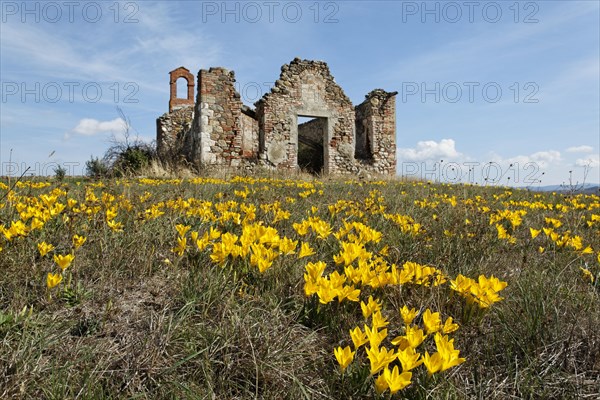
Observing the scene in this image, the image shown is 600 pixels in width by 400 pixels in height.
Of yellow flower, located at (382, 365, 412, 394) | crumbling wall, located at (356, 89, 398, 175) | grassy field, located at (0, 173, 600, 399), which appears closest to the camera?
yellow flower, located at (382, 365, 412, 394)

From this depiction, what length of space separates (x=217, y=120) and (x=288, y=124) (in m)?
2.94

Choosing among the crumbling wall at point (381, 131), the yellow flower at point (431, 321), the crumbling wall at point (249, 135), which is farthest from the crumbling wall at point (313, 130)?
the yellow flower at point (431, 321)

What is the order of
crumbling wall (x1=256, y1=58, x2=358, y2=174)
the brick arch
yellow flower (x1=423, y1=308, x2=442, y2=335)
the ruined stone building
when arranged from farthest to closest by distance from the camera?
the brick arch
crumbling wall (x1=256, y1=58, x2=358, y2=174)
the ruined stone building
yellow flower (x1=423, y1=308, x2=442, y2=335)

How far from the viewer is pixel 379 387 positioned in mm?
1371

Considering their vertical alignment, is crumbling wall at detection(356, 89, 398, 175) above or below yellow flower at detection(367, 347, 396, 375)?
above

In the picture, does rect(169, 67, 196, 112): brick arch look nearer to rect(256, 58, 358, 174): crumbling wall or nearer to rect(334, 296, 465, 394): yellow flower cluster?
rect(256, 58, 358, 174): crumbling wall

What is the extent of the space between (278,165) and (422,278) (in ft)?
47.1

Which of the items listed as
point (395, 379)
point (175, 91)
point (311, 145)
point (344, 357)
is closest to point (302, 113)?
point (311, 145)

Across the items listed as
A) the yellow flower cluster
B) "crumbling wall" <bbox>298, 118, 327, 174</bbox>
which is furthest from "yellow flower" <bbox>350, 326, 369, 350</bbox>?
"crumbling wall" <bbox>298, 118, 327, 174</bbox>

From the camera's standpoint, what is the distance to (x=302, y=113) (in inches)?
664

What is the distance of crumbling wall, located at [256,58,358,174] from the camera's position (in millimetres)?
16344

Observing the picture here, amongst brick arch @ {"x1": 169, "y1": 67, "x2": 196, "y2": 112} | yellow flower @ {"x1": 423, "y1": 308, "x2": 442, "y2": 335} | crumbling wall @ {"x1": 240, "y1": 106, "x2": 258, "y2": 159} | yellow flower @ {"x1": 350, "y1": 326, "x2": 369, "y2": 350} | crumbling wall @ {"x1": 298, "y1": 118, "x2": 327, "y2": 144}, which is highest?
brick arch @ {"x1": 169, "y1": 67, "x2": 196, "y2": 112}

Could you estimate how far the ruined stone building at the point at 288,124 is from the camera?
15281 mm

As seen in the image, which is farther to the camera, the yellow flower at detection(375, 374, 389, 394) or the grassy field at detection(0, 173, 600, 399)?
the grassy field at detection(0, 173, 600, 399)
